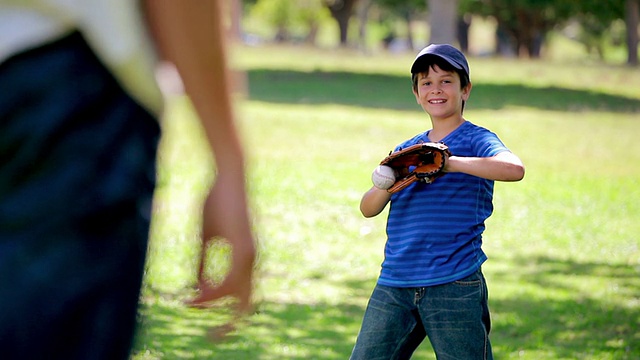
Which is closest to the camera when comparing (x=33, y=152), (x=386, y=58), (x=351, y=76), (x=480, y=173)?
(x=33, y=152)

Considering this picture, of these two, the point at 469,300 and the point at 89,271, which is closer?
the point at 89,271

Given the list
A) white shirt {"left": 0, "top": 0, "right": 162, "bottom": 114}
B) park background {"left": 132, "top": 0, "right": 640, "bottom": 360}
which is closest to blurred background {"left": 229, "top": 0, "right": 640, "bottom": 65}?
white shirt {"left": 0, "top": 0, "right": 162, "bottom": 114}

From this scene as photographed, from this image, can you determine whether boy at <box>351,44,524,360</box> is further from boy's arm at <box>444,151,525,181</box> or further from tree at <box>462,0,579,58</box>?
tree at <box>462,0,579,58</box>

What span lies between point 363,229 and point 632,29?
94.2ft

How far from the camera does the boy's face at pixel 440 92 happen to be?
12.7 feet

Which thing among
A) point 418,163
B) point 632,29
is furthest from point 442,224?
point 632,29

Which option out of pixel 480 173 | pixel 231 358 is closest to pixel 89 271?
pixel 480 173

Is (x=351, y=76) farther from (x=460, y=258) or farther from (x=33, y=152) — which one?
(x=33, y=152)

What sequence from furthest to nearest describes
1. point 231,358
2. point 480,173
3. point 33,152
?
point 231,358 < point 480,173 < point 33,152

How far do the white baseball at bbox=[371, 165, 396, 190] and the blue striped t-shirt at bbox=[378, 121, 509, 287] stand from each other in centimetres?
11

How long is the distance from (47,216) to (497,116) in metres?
20.7

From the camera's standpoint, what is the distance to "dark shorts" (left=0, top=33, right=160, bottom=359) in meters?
1.69

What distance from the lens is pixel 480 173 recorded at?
3.63 metres

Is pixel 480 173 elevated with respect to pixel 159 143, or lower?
elevated
